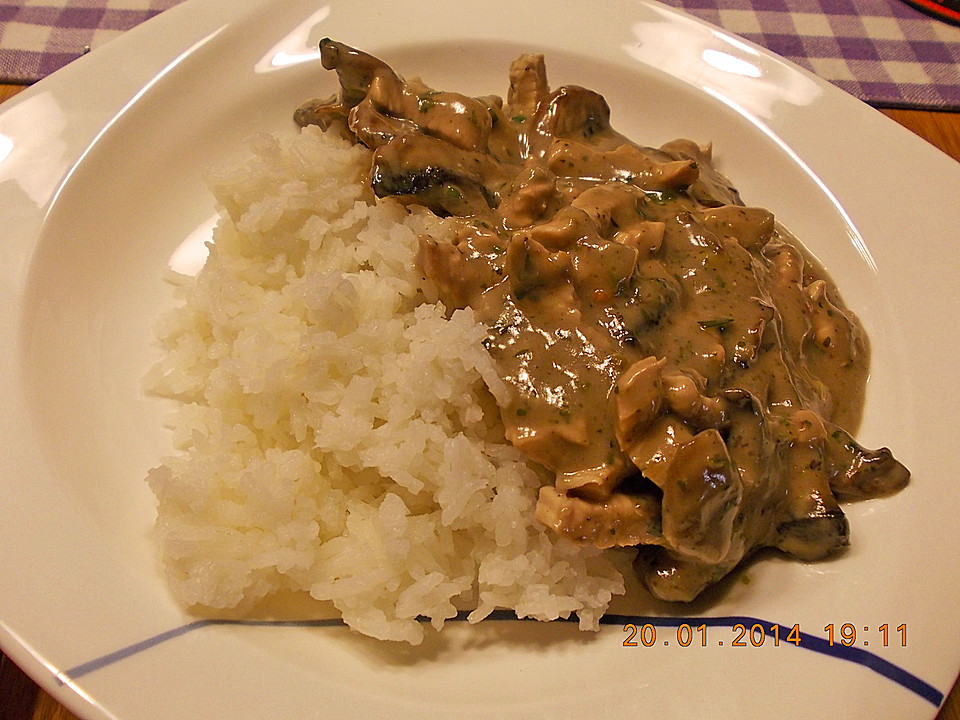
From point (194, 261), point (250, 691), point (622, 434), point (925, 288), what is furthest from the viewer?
point (194, 261)

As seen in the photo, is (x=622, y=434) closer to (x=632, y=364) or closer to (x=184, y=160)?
(x=632, y=364)

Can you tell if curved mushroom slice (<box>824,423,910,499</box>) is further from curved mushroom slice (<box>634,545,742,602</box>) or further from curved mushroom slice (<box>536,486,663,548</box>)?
curved mushroom slice (<box>536,486,663,548</box>)

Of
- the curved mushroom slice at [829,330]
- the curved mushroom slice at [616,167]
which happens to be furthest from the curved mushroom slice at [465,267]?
the curved mushroom slice at [829,330]

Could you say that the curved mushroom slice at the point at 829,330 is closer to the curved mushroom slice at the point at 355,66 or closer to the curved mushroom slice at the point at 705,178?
the curved mushroom slice at the point at 705,178

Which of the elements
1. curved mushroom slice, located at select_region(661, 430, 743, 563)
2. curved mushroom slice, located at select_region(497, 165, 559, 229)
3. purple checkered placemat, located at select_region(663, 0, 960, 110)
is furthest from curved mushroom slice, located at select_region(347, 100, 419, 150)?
purple checkered placemat, located at select_region(663, 0, 960, 110)

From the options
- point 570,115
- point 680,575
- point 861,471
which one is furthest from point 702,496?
point 570,115

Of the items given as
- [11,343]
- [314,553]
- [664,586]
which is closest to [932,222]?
[664,586]

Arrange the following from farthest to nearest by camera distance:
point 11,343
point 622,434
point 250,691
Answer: point 11,343
point 622,434
point 250,691
